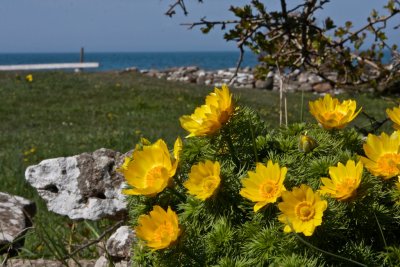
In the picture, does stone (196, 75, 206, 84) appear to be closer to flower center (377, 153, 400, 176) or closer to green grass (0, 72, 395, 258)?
green grass (0, 72, 395, 258)

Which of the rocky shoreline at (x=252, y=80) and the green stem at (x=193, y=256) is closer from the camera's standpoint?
the green stem at (x=193, y=256)

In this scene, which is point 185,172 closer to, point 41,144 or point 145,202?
point 145,202

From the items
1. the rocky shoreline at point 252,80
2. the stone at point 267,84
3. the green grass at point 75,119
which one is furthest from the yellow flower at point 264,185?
the stone at point 267,84

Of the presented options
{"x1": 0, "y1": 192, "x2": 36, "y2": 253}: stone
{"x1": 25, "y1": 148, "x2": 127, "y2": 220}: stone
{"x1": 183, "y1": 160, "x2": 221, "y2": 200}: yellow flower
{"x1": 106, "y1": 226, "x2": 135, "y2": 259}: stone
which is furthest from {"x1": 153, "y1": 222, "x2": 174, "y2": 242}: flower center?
{"x1": 0, "y1": 192, "x2": 36, "y2": 253}: stone

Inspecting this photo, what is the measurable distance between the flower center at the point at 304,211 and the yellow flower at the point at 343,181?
3.6 inches

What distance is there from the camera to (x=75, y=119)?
14.4 m

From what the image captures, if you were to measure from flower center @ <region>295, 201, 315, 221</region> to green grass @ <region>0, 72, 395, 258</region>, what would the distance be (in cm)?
286

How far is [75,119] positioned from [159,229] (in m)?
13.0

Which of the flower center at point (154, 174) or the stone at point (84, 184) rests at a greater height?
the flower center at point (154, 174)

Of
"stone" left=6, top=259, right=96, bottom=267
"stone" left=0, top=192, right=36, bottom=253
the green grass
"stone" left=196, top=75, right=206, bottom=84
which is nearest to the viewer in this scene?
"stone" left=6, top=259, right=96, bottom=267

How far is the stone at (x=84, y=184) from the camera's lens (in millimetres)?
4109

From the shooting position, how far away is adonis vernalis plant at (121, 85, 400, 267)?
5.42ft

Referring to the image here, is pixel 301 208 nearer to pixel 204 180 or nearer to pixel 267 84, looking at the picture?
pixel 204 180

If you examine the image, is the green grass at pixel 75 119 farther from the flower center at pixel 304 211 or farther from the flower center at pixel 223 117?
the flower center at pixel 304 211
